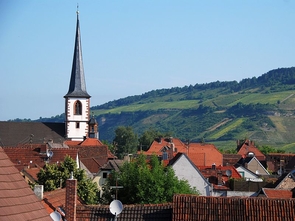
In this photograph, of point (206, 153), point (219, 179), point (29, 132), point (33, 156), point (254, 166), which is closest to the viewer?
point (33, 156)

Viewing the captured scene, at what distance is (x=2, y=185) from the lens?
855 cm

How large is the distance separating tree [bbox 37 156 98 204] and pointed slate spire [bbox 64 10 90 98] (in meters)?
63.6

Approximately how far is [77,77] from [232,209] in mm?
86757

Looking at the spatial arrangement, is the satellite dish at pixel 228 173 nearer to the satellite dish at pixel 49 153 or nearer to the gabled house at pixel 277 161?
the satellite dish at pixel 49 153

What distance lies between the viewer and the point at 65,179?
40812mm

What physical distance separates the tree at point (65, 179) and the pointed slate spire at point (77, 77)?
63.6 meters

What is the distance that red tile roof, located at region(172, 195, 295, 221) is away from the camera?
2186cm

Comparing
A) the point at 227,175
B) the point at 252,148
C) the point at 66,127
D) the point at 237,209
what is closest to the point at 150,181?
the point at 237,209

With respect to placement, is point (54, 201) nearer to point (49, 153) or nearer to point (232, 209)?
point (232, 209)

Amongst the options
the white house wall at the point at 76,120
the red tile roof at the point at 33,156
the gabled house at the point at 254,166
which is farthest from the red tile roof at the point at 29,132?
the red tile roof at the point at 33,156

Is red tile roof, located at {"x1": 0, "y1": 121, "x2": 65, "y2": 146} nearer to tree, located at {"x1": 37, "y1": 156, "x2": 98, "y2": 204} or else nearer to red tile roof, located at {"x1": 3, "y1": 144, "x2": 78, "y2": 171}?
red tile roof, located at {"x1": 3, "y1": 144, "x2": 78, "y2": 171}

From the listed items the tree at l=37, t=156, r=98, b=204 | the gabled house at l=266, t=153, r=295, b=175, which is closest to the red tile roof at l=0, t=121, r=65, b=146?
the gabled house at l=266, t=153, r=295, b=175

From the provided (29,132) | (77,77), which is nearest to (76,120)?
(77,77)

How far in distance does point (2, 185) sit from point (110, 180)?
118 feet
